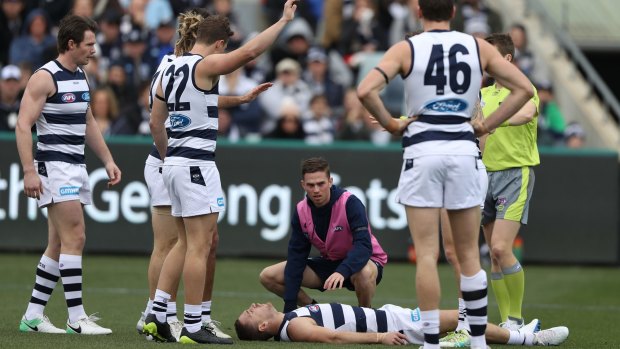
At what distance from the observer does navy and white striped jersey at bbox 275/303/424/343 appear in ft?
30.9

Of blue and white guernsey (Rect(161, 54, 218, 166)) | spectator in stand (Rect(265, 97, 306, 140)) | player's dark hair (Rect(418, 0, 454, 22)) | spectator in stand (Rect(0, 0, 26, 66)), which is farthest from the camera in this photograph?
spectator in stand (Rect(0, 0, 26, 66))

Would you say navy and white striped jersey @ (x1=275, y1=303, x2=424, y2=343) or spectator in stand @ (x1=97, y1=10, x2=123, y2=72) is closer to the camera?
navy and white striped jersey @ (x1=275, y1=303, x2=424, y2=343)

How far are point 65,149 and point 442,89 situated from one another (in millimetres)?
3304

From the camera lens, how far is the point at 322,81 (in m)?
19.7

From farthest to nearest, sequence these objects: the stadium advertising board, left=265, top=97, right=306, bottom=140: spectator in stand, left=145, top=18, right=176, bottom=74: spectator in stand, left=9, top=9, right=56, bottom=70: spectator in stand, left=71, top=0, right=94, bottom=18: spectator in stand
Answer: left=71, top=0, right=94, bottom=18: spectator in stand
left=9, top=9, right=56, bottom=70: spectator in stand
left=145, top=18, right=176, bottom=74: spectator in stand
left=265, top=97, right=306, bottom=140: spectator in stand
the stadium advertising board

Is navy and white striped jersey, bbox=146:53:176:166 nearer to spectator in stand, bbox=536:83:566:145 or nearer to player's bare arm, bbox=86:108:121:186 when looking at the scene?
player's bare arm, bbox=86:108:121:186

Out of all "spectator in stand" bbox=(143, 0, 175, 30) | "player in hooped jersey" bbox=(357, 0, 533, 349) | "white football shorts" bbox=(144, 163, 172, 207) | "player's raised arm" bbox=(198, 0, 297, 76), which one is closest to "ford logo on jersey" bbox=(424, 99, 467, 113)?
"player in hooped jersey" bbox=(357, 0, 533, 349)

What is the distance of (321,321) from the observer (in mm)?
9438

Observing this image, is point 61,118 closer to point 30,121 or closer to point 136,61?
point 30,121

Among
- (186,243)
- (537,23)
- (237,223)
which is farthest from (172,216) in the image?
(537,23)

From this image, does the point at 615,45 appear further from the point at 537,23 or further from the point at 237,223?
the point at 237,223

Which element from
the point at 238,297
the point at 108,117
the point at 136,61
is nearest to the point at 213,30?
the point at 238,297

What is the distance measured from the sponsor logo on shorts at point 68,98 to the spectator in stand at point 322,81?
32.2ft

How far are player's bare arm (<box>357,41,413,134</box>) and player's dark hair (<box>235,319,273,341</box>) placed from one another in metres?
2.20
